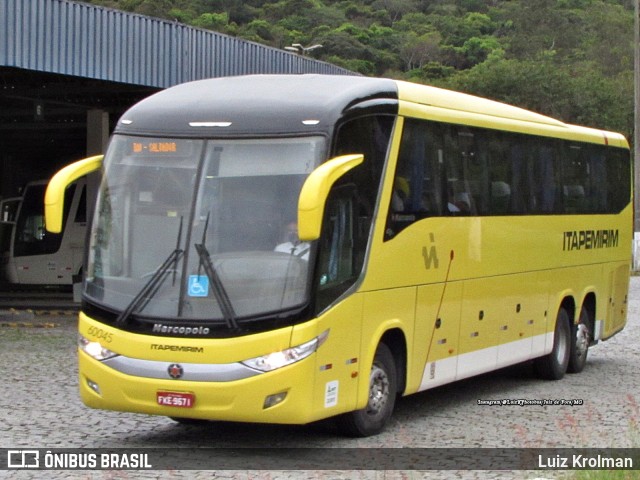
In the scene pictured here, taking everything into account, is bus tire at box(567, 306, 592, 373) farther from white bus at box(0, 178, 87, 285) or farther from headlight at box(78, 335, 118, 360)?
white bus at box(0, 178, 87, 285)

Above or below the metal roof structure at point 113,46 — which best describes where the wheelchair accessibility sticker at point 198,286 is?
below

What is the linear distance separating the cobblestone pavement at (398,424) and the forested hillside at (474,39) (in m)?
66.4

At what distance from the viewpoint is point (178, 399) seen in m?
9.78

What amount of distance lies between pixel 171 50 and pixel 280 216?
47.3 feet

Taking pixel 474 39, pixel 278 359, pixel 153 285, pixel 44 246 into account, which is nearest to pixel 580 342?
pixel 278 359

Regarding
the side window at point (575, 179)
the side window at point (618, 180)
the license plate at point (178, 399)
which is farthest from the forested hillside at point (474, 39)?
the license plate at point (178, 399)

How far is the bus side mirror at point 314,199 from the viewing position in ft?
30.1

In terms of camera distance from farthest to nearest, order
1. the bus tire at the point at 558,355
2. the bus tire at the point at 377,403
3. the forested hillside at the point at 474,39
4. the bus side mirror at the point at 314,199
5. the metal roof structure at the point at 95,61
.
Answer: the forested hillside at the point at 474,39 < the metal roof structure at the point at 95,61 < the bus tire at the point at 558,355 < the bus tire at the point at 377,403 < the bus side mirror at the point at 314,199

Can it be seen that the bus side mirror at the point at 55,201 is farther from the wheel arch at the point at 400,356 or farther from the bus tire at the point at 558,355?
the bus tire at the point at 558,355

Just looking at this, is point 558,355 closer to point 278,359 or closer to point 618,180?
point 618,180

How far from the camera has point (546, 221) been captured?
15.5 m

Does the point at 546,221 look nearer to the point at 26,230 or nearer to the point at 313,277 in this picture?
the point at 313,277

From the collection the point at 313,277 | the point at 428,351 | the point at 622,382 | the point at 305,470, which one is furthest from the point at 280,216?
the point at 622,382

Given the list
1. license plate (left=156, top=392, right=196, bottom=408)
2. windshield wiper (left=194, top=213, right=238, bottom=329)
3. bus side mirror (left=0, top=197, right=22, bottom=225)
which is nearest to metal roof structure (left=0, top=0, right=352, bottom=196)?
bus side mirror (left=0, top=197, right=22, bottom=225)
